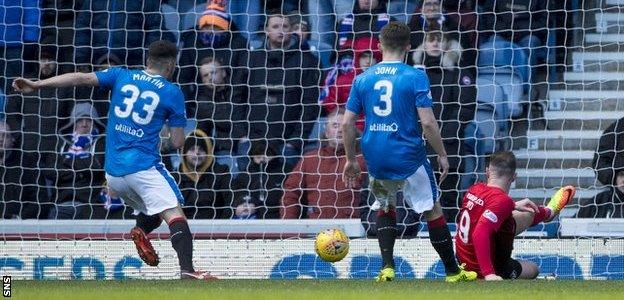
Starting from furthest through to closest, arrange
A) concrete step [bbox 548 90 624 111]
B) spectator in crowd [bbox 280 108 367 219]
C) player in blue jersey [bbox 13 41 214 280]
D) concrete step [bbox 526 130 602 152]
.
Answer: concrete step [bbox 548 90 624 111] → concrete step [bbox 526 130 602 152] → spectator in crowd [bbox 280 108 367 219] → player in blue jersey [bbox 13 41 214 280]

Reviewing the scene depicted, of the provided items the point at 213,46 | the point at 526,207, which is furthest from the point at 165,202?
the point at 213,46

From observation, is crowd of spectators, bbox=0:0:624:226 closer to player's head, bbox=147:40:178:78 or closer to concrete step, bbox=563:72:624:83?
concrete step, bbox=563:72:624:83

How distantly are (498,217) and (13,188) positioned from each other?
5.98 metres

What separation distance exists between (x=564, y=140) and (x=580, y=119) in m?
0.27

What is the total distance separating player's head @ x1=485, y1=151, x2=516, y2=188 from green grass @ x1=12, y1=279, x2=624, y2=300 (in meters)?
0.81

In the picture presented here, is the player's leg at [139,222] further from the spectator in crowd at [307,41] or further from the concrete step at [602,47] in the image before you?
the concrete step at [602,47]

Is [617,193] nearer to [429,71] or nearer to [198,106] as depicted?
[429,71]

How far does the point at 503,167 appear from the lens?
1048cm

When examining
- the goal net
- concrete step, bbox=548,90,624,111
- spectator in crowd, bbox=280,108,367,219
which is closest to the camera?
spectator in crowd, bbox=280,108,367,219

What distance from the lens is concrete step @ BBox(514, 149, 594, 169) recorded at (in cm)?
1502

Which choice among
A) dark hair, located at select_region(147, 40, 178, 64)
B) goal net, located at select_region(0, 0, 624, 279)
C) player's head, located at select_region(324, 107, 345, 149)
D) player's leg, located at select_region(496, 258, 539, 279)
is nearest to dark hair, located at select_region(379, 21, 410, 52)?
dark hair, located at select_region(147, 40, 178, 64)

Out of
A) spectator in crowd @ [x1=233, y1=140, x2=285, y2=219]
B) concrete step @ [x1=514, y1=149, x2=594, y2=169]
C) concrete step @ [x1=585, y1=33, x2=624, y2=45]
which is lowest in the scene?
spectator in crowd @ [x1=233, y1=140, x2=285, y2=219]

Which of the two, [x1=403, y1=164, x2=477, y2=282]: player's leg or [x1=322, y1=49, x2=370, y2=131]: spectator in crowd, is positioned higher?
[x1=322, y1=49, x2=370, y2=131]: spectator in crowd

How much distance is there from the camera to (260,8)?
15.3 m
